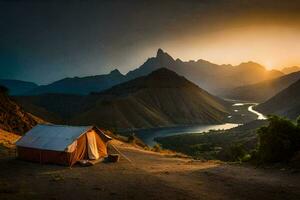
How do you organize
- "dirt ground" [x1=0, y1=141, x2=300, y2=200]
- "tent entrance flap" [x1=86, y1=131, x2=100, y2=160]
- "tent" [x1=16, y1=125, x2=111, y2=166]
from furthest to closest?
"tent entrance flap" [x1=86, y1=131, x2=100, y2=160]
"tent" [x1=16, y1=125, x2=111, y2=166]
"dirt ground" [x1=0, y1=141, x2=300, y2=200]

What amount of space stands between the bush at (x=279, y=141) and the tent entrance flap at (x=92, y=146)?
18738mm

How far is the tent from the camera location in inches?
1425

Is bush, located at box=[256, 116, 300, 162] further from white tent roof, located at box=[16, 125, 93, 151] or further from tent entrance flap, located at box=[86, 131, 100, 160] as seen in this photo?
white tent roof, located at box=[16, 125, 93, 151]

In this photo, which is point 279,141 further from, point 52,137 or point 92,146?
point 52,137

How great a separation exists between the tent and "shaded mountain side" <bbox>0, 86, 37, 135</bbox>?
2036cm

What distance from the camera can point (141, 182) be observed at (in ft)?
95.7

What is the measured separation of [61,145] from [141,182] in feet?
37.4

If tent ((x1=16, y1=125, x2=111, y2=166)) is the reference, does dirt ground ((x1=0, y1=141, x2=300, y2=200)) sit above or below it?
below

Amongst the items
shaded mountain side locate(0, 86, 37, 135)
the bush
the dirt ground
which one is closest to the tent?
the dirt ground

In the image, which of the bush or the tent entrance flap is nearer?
the bush

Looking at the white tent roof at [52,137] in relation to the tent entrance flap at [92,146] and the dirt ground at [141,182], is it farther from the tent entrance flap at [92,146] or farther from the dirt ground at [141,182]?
the dirt ground at [141,182]

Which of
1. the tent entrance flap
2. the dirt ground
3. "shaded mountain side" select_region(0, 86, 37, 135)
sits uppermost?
"shaded mountain side" select_region(0, 86, 37, 135)

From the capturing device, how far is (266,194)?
25906mm

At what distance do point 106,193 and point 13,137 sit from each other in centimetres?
3219
